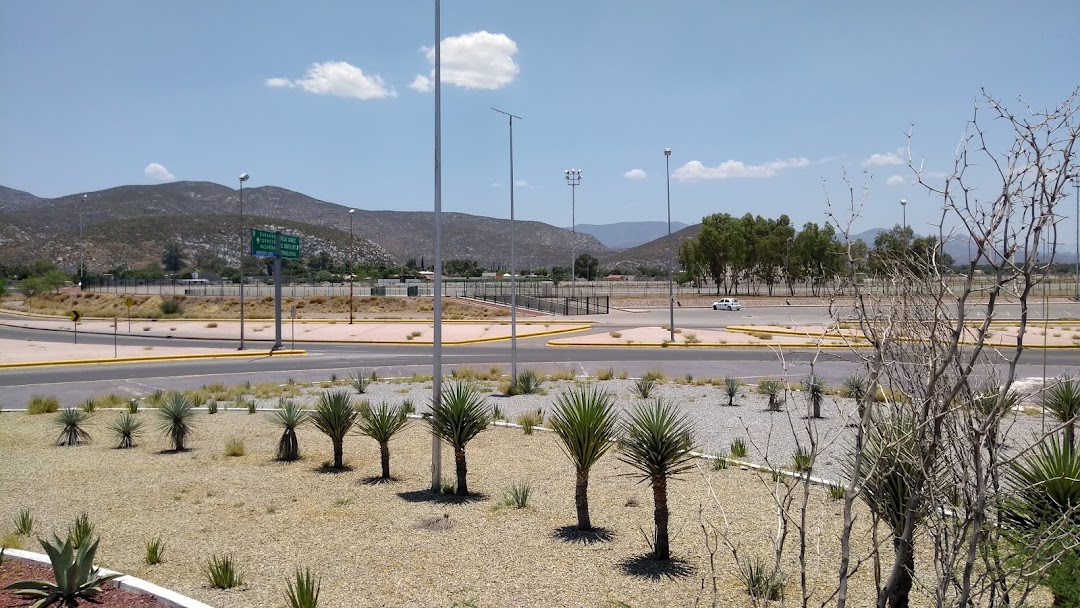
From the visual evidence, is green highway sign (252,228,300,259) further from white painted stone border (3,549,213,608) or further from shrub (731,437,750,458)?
white painted stone border (3,549,213,608)

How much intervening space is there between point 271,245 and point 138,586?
3332cm

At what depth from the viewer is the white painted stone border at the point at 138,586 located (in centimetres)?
665

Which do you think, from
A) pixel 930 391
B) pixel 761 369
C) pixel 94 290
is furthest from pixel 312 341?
pixel 94 290

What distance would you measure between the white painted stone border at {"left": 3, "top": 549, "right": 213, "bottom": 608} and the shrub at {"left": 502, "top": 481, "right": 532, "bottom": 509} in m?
4.02

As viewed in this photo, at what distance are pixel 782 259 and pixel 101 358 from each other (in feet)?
279

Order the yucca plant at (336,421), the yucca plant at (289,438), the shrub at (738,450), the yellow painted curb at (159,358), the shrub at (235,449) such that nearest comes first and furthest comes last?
the yucca plant at (336,421)
the shrub at (738,450)
the yucca plant at (289,438)
the shrub at (235,449)
the yellow painted curb at (159,358)

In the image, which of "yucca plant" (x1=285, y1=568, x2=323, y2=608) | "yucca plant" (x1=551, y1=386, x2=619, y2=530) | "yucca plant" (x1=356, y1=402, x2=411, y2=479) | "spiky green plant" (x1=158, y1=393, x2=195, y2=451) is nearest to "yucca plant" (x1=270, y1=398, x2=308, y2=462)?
"yucca plant" (x1=356, y1=402, x2=411, y2=479)

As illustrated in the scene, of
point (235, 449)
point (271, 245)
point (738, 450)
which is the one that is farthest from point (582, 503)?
point (271, 245)

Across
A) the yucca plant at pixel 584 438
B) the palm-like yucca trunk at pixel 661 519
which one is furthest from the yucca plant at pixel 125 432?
the palm-like yucca trunk at pixel 661 519

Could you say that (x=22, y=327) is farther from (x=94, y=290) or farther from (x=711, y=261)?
(x=711, y=261)

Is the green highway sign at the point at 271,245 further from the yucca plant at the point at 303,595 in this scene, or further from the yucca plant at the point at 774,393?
the yucca plant at the point at 303,595

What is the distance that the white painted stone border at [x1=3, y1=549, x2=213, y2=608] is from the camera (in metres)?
6.65

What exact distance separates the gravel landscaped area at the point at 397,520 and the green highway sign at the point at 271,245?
24072 mm

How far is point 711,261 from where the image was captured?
102 metres
